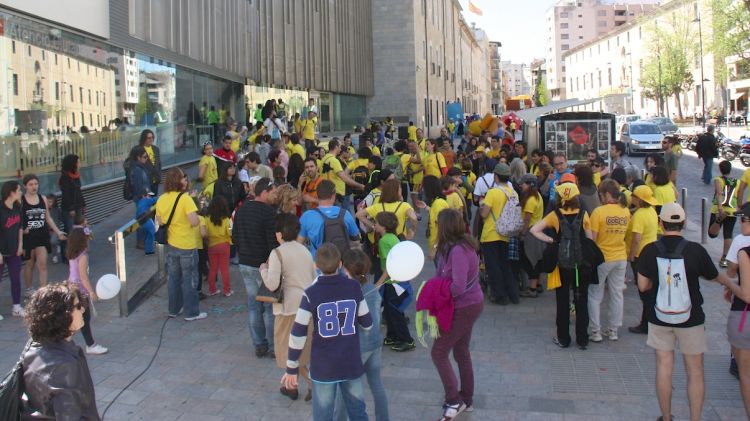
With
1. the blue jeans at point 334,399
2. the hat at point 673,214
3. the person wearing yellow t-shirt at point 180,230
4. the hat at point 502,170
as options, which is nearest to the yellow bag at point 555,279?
the hat at point 502,170

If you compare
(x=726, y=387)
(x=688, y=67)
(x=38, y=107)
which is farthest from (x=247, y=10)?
(x=688, y=67)

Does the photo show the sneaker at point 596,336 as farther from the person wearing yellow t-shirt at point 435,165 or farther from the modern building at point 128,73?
the modern building at point 128,73

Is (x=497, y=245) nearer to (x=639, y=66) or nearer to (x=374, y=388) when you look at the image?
(x=374, y=388)

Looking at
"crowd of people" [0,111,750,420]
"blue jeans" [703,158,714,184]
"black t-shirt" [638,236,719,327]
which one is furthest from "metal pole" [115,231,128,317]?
"blue jeans" [703,158,714,184]

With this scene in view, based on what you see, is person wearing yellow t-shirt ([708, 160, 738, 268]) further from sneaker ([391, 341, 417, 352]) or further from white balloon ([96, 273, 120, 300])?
white balloon ([96, 273, 120, 300])

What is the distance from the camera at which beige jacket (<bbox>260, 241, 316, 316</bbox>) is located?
18.0ft

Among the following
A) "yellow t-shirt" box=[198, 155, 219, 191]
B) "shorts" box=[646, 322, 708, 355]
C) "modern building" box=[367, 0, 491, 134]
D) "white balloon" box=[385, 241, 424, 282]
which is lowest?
"shorts" box=[646, 322, 708, 355]

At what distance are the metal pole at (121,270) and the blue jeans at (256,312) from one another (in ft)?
7.12

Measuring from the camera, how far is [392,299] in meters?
6.80

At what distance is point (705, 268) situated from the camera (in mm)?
4750

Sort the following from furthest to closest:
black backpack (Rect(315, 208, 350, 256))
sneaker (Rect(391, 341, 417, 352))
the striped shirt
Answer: sneaker (Rect(391, 341, 417, 352))
black backpack (Rect(315, 208, 350, 256))
the striped shirt

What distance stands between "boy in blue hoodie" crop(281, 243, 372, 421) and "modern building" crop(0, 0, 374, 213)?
8001mm

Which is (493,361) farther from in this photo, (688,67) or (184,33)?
(688,67)

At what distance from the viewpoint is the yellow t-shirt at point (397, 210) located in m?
6.85
